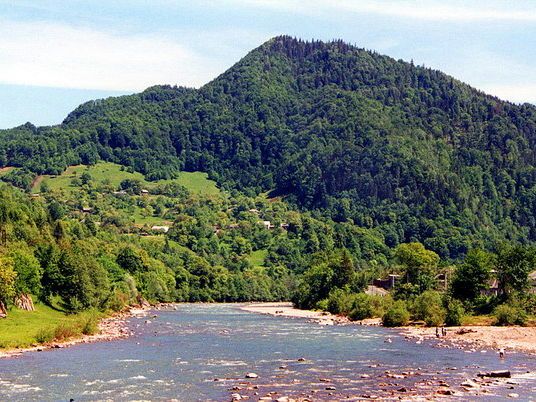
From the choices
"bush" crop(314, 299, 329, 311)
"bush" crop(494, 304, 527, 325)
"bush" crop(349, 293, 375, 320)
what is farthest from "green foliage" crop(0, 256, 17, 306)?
"bush" crop(314, 299, 329, 311)

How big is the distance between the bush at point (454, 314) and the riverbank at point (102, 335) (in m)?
47.7

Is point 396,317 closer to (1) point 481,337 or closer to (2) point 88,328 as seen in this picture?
(1) point 481,337

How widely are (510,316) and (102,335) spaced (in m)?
57.0

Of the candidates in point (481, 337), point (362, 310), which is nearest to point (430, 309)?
point (362, 310)

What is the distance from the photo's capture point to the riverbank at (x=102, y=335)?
3199 inches

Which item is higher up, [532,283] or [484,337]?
[532,283]

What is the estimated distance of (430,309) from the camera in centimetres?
12569

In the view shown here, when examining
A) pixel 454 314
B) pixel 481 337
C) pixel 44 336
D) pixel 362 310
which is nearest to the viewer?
pixel 44 336

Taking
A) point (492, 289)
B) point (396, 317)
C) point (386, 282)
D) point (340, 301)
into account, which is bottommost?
point (340, 301)

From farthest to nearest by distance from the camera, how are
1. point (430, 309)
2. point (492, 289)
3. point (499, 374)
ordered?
1. point (492, 289)
2. point (430, 309)
3. point (499, 374)

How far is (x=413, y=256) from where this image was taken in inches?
6314

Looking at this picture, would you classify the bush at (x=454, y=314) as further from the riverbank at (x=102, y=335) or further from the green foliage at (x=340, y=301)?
the riverbank at (x=102, y=335)

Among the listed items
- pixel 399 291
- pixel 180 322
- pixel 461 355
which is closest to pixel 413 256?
pixel 399 291

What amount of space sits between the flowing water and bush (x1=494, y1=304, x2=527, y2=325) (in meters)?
19.0
